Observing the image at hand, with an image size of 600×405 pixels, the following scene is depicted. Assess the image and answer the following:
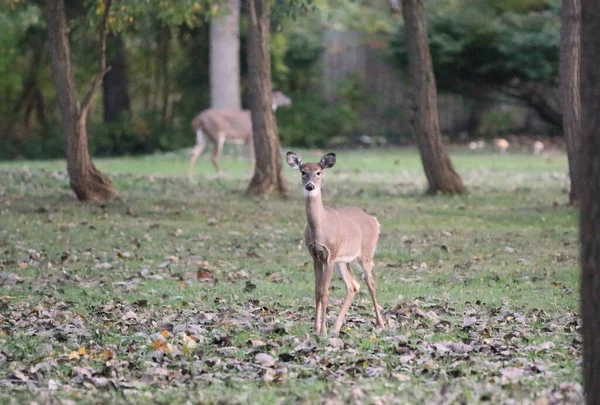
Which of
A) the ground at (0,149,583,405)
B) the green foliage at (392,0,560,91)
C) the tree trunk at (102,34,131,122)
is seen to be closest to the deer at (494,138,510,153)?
the green foliage at (392,0,560,91)

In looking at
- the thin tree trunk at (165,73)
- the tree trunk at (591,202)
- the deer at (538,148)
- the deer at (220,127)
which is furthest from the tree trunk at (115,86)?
the tree trunk at (591,202)

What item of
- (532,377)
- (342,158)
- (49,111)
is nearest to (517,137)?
(342,158)

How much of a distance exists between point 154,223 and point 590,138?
10535 millimetres

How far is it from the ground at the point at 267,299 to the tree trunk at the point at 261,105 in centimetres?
52

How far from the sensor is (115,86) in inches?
1304

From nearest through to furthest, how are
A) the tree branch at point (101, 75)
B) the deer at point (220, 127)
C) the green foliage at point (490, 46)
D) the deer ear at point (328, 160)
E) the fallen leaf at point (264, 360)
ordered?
1. the fallen leaf at point (264, 360)
2. the deer ear at point (328, 160)
3. the tree branch at point (101, 75)
4. the deer at point (220, 127)
5. the green foliage at point (490, 46)

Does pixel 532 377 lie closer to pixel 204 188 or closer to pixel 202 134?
pixel 204 188

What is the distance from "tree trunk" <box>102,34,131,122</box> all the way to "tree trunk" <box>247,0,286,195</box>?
14.8m

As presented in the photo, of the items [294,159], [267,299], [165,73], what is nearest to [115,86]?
[165,73]

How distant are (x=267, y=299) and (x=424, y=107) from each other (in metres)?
9.03

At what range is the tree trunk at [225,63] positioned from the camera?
30016mm

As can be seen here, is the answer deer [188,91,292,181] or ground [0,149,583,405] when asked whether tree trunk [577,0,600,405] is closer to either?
ground [0,149,583,405]

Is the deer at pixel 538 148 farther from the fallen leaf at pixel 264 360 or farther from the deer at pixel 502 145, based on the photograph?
the fallen leaf at pixel 264 360

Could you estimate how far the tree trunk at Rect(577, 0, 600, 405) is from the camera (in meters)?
5.52
